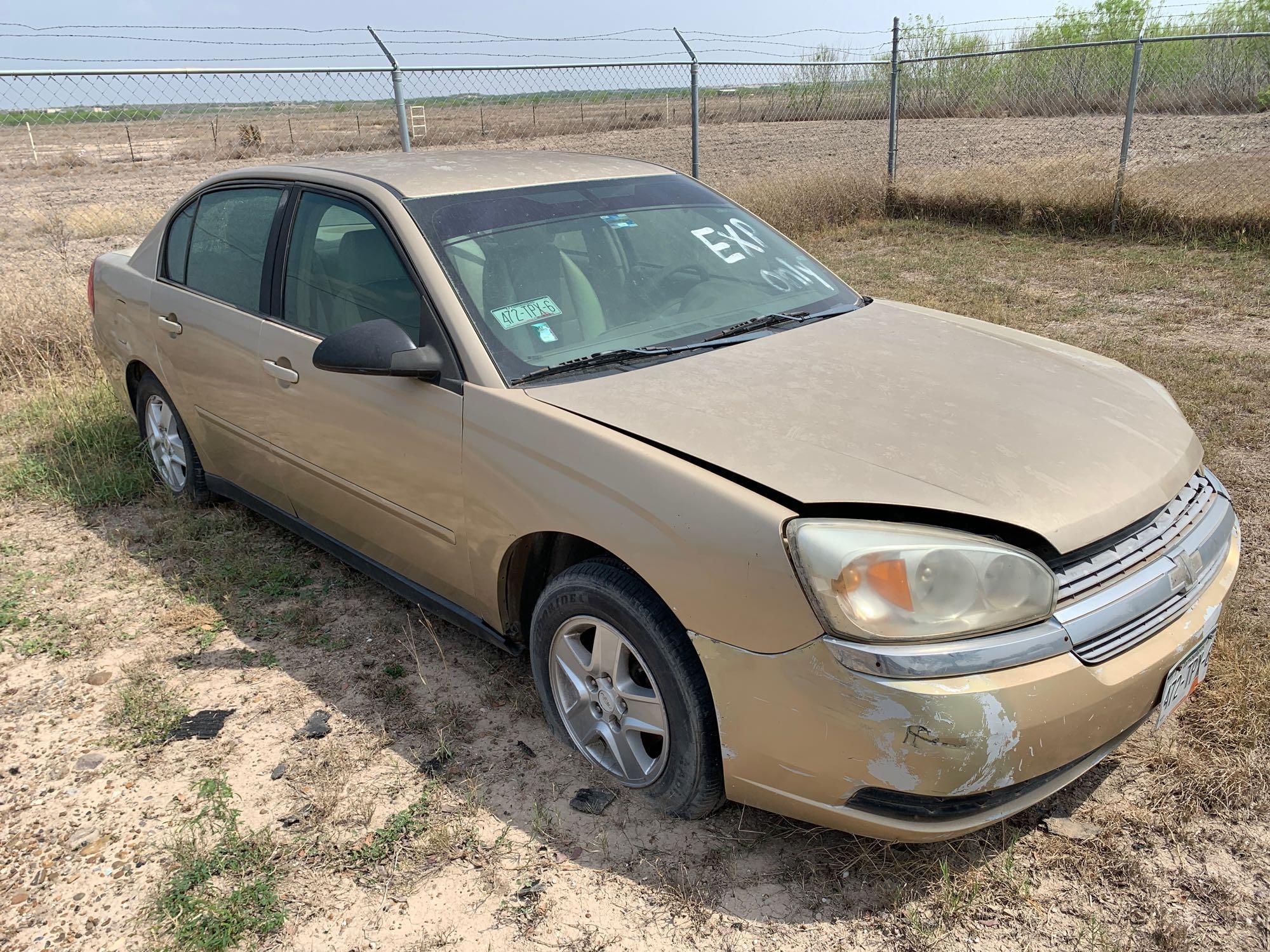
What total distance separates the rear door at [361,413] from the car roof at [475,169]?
0.59ft

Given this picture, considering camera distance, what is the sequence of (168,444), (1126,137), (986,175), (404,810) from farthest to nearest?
(986,175)
(1126,137)
(168,444)
(404,810)

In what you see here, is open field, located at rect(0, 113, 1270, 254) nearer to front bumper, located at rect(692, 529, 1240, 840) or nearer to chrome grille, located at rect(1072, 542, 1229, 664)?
chrome grille, located at rect(1072, 542, 1229, 664)

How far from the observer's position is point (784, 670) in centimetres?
190

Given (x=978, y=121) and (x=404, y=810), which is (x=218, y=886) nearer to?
(x=404, y=810)

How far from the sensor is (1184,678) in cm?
215

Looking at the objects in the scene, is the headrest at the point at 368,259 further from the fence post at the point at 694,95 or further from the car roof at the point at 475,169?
the fence post at the point at 694,95

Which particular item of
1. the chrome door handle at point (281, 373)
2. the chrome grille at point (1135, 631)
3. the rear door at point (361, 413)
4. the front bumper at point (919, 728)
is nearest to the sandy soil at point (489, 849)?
the front bumper at point (919, 728)

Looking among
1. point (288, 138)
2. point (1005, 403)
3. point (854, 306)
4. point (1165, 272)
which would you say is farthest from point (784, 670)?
point (288, 138)

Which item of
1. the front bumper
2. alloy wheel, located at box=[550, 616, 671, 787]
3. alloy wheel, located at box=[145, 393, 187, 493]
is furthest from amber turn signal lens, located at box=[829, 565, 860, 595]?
alloy wheel, located at box=[145, 393, 187, 493]

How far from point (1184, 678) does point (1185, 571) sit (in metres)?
0.25

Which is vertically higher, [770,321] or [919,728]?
[770,321]

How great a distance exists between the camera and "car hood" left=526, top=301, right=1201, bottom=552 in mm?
2014

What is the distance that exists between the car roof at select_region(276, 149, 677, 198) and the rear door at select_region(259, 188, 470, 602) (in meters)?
0.18

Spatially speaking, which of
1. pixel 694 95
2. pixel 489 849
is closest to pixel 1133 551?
pixel 489 849
